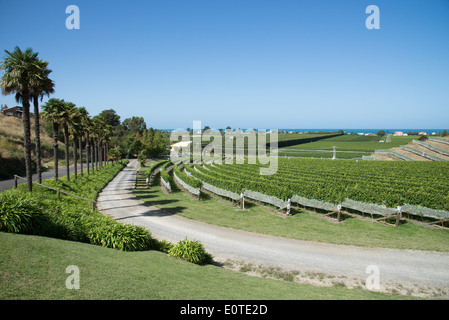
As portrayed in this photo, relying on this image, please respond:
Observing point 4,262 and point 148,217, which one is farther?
point 148,217

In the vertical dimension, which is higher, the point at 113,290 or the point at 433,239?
the point at 113,290

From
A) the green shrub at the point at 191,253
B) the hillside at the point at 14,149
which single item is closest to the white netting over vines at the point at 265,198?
the green shrub at the point at 191,253

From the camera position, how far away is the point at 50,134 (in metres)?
71.9

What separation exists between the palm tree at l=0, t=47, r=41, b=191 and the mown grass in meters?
12.4

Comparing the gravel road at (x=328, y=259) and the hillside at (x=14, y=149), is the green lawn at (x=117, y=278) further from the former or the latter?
the hillside at (x=14, y=149)

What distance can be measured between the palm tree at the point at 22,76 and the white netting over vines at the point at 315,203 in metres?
21.2

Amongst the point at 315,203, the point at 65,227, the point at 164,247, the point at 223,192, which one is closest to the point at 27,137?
the point at 65,227

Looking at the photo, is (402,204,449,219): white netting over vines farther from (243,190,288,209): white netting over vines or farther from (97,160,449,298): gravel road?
(243,190,288,209): white netting over vines

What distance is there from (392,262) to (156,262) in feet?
Answer: 37.6

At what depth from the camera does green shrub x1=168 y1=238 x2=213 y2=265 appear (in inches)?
444

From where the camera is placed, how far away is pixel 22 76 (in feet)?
62.2

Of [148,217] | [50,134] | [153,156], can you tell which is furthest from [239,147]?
[148,217]

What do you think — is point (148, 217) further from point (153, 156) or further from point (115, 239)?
point (153, 156)

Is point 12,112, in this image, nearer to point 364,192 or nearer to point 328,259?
point 364,192
